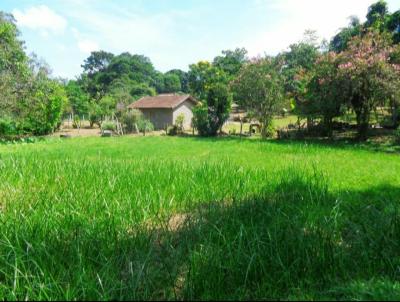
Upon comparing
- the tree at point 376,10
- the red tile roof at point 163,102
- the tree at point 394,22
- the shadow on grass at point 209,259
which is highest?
the tree at point 376,10

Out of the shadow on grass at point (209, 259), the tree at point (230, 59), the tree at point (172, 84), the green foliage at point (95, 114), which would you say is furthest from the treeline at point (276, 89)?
the tree at point (172, 84)

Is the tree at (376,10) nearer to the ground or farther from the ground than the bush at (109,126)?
farther from the ground

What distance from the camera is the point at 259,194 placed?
4.92 metres

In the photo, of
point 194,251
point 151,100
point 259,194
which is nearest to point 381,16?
point 151,100

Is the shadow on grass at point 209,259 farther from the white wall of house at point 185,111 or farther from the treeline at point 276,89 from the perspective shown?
the white wall of house at point 185,111

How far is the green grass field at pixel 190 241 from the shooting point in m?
2.63

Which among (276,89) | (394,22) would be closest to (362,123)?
(276,89)

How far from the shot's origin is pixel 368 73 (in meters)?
14.5

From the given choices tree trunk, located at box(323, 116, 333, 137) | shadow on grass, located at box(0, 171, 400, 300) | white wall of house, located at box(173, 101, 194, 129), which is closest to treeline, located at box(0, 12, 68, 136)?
white wall of house, located at box(173, 101, 194, 129)

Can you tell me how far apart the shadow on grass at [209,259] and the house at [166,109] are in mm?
26180

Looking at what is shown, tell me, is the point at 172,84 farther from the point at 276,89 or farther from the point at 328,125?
the point at 328,125

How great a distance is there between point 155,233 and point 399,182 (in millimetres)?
5639

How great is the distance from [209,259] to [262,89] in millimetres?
16991

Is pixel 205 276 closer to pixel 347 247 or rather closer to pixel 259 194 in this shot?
pixel 347 247
